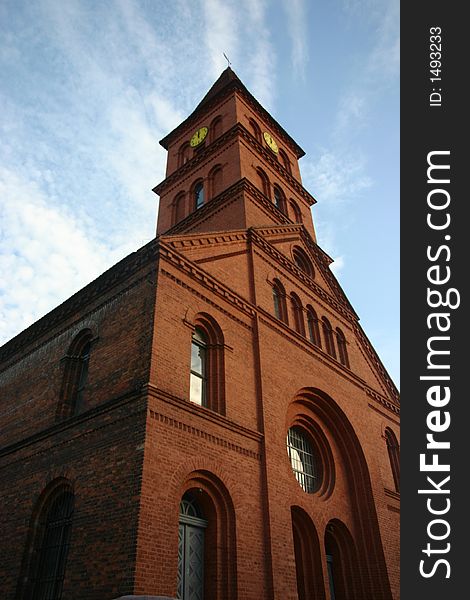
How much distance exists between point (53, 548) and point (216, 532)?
3246 mm

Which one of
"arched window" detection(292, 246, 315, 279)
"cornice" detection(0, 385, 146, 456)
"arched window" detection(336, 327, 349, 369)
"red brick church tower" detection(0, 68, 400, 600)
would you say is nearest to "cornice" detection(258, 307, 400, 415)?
"red brick church tower" detection(0, 68, 400, 600)

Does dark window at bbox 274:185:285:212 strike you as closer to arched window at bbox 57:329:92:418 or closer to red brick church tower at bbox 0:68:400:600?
red brick church tower at bbox 0:68:400:600

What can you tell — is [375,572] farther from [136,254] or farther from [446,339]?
[136,254]

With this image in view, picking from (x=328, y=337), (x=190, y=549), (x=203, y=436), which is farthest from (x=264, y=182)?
(x=190, y=549)

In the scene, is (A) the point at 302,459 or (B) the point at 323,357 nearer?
(A) the point at 302,459

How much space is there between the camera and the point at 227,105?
937 inches

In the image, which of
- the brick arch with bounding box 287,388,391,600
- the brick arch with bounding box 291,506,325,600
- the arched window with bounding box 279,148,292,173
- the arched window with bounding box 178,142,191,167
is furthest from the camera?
the arched window with bounding box 279,148,292,173

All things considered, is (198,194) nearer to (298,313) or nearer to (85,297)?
(298,313)

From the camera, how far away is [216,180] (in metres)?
21.3

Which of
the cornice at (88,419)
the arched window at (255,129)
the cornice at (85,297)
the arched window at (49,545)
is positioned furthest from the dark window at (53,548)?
the arched window at (255,129)

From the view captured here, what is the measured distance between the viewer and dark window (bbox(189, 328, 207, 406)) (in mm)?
11198

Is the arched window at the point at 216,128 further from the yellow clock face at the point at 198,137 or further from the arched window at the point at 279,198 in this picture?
the arched window at the point at 279,198

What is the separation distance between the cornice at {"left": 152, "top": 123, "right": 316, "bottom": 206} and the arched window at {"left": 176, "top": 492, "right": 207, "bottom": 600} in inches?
631

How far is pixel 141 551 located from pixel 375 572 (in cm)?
851
